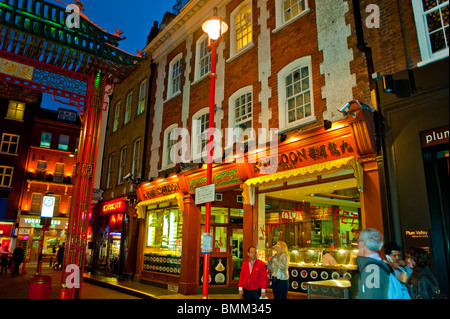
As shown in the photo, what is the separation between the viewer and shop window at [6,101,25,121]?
111ft

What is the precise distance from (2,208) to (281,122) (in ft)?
106

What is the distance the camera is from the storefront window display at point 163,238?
13.5m

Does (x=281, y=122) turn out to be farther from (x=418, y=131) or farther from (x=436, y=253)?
(x=436, y=253)

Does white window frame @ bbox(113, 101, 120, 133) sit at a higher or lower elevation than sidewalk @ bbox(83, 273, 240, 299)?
higher

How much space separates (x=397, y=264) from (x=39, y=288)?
7.77 m

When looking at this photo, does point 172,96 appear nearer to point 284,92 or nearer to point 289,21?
point 284,92

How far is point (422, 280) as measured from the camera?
4328 millimetres

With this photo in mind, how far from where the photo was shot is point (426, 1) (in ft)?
23.9

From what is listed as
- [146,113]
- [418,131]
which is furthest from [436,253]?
[146,113]

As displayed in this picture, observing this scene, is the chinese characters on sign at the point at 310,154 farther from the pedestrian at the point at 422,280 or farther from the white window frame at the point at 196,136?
the white window frame at the point at 196,136

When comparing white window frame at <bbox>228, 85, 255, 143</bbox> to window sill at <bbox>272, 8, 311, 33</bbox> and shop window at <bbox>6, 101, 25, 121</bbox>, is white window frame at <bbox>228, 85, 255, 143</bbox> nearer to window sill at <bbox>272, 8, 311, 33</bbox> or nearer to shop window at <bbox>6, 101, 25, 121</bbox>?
window sill at <bbox>272, 8, 311, 33</bbox>

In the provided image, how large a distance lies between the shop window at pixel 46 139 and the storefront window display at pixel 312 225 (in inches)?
1296

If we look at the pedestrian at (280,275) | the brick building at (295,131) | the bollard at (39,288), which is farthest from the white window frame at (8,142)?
the pedestrian at (280,275)

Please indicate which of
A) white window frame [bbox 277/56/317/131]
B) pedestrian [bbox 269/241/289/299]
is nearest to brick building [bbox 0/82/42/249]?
white window frame [bbox 277/56/317/131]
